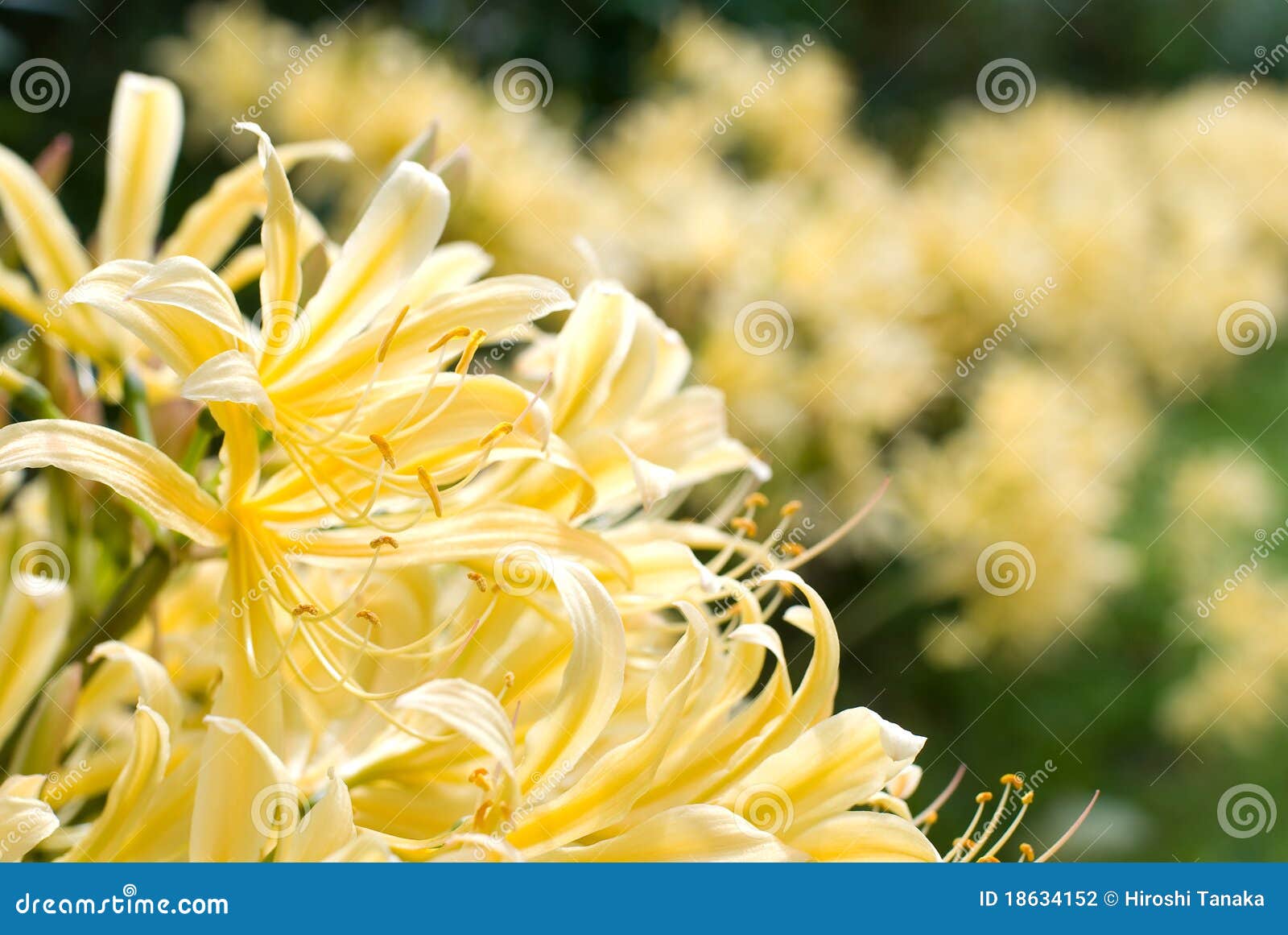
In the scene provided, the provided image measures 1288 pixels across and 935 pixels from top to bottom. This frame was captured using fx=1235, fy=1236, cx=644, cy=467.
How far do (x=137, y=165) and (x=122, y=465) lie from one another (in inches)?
11.1

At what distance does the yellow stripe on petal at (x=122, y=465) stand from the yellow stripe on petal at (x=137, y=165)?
0.23m

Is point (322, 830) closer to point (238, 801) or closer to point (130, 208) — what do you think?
point (238, 801)

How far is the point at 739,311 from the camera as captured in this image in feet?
5.23

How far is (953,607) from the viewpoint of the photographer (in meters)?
1.91

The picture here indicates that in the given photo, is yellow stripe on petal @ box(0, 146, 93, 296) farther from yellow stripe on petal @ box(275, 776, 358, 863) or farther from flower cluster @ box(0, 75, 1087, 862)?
yellow stripe on petal @ box(275, 776, 358, 863)

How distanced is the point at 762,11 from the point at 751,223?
1197 millimetres

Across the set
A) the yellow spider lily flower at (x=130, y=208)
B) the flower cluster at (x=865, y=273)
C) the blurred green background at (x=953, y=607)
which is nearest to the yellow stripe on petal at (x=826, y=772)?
the yellow spider lily flower at (x=130, y=208)

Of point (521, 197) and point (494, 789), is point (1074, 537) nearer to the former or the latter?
point (521, 197)

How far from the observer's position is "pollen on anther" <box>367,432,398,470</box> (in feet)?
1.80

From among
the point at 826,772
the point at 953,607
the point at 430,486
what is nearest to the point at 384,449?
the point at 430,486

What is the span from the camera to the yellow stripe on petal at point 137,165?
28.8 inches

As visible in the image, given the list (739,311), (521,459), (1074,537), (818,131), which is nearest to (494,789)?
(521,459)

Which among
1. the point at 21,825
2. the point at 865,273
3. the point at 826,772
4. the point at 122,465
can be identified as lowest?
the point at 21,825
